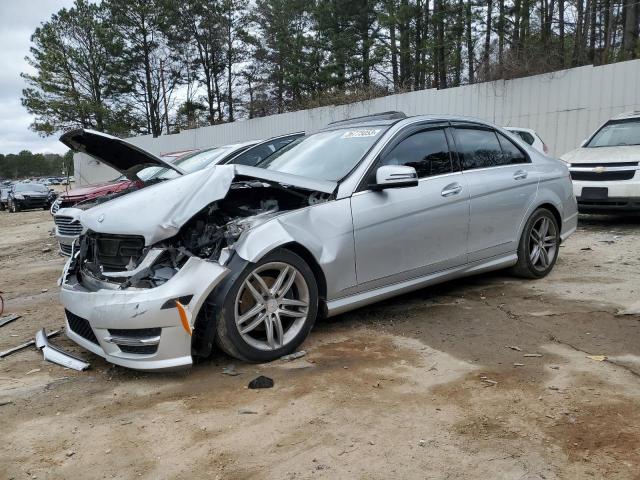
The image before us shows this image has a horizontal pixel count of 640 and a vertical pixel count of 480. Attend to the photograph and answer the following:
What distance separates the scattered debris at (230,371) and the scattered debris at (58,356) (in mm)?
972

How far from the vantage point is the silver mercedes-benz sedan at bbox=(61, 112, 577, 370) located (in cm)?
333

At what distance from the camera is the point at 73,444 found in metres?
2.75

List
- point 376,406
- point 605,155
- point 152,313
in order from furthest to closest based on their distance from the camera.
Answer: point 605,155 < point 152,313 < point 376,406

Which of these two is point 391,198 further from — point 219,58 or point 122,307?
point 219,58

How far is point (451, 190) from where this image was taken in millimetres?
4602

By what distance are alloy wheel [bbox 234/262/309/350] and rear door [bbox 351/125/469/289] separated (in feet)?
1.75

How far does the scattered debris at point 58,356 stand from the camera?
3699 millimetres

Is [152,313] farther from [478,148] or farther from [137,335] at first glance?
[478,148]

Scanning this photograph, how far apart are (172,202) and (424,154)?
2.22 metres

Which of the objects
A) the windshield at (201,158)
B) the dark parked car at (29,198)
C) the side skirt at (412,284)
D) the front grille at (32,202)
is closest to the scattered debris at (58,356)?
the side skirt at (412,284)

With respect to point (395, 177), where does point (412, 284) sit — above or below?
below

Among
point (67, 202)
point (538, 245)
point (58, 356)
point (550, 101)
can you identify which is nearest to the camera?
point (58, 356)

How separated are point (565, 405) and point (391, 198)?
6.25 ft

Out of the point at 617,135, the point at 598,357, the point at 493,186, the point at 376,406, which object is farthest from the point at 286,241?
the point at 617,135
